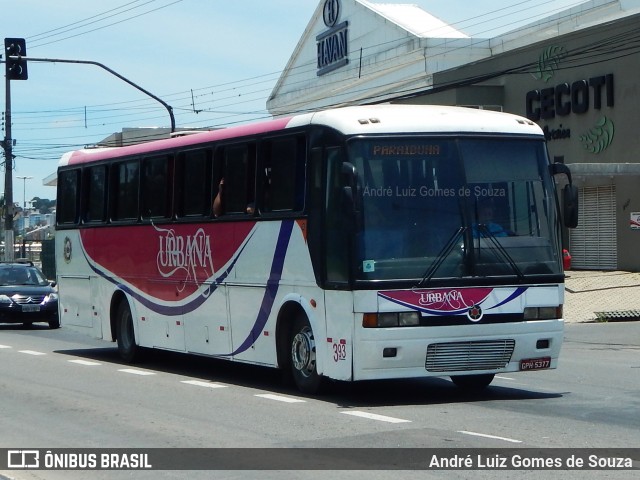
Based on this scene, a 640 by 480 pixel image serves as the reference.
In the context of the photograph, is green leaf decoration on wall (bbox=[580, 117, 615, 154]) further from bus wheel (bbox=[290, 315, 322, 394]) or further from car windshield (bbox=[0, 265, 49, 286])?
bus wheel (bbox=[290, 315, 322, 394])

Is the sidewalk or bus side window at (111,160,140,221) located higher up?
bus side window at (111,160,140,221)

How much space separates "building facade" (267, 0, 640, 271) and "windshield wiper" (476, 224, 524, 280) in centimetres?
1853

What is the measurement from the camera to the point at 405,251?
12.2 meters

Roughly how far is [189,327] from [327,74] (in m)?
45.1

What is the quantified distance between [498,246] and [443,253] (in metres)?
0.65

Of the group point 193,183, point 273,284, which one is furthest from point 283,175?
point 193,183

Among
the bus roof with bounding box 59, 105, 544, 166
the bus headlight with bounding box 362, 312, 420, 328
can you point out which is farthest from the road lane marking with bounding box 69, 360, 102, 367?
the bus headlight with bounding box 362, 312, 420, 328

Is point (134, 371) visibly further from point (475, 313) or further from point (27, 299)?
point (27, 299)

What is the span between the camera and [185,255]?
637 inches

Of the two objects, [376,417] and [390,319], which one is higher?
[390,319]

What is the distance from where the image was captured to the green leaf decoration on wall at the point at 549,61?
3730cm

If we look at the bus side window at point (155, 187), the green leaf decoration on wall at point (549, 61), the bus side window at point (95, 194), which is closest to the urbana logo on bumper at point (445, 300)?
the bus side window at point (155, 187)

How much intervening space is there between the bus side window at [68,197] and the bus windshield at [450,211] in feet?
28.4

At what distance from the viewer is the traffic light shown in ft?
98.7
